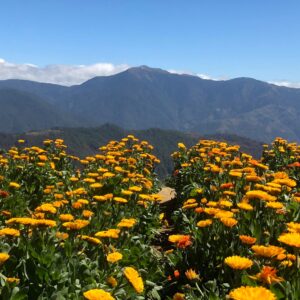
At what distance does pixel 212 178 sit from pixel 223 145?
2.76m

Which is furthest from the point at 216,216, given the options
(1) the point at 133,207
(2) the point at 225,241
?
(1) the point at 133,207

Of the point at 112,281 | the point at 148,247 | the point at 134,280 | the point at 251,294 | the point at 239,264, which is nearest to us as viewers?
the point at 251,294

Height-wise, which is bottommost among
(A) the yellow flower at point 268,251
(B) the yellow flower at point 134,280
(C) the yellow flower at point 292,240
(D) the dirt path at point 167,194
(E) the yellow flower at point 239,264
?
(D) the dirt path at point 167,194

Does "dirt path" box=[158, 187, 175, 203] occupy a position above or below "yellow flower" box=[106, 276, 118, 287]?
below

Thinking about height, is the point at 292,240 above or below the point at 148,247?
above

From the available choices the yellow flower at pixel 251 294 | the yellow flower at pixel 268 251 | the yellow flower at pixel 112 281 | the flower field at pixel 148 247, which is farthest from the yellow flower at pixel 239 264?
the yellow flower at pixel 112 281

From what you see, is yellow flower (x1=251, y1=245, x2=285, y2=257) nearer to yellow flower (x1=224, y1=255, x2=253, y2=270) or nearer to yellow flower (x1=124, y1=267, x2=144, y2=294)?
yellow flower (x1=224, y1=255, x2=253, y2=270)

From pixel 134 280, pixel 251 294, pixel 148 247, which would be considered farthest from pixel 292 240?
pixel 148 247

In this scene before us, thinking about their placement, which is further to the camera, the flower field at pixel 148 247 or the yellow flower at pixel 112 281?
the yellow flower at pixel 112 281

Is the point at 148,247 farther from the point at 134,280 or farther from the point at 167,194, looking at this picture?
the point at 167,194

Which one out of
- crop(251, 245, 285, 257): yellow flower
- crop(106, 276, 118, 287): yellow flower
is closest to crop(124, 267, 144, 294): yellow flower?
crop(106, 276, 118, 287): yellow flower

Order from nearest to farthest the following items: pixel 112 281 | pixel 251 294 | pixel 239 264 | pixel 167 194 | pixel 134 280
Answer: pixel 251 294
pixel 239 264
pixel 134 280
pixel 112 281
pixel 167 194

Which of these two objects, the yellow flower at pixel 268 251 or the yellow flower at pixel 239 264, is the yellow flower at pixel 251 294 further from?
the yellow flower at pixel 268 251

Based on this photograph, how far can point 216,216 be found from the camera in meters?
4.95
